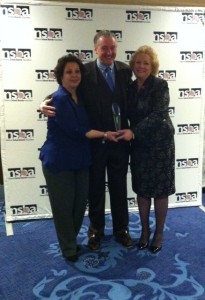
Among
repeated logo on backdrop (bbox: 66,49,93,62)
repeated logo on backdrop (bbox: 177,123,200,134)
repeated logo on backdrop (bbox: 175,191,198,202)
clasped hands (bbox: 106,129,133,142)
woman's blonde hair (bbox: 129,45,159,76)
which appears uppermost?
repeated logo on backdrop (bbox: 66,49,93,62)

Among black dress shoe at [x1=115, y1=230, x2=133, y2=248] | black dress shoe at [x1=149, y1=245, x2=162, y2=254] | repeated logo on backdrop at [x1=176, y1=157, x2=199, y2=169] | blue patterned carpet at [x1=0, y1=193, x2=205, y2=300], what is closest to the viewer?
blue patterned carpet at [x1=0, y1=193, x2=205, y2=300]

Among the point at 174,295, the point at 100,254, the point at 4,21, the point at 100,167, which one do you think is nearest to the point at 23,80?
the point at 4,21

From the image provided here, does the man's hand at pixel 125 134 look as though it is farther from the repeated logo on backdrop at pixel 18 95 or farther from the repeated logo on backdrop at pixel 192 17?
the repeated logo on backdrop at pixel 192 17

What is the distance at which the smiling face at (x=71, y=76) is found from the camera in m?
2.27

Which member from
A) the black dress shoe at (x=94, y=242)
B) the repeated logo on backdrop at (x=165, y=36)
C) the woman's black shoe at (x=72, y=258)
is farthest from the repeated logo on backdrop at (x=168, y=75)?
the woman's black shoe at (x=72, y=258)

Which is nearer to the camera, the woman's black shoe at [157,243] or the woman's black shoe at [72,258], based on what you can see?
the woman's black shoe at [72,258]

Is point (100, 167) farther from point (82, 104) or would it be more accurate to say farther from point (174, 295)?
point (174, 295)

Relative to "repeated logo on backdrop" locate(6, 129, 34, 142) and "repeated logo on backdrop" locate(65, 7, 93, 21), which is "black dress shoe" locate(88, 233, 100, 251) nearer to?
"repeated logo on backdrop" locate(6, 129, 34, 142)

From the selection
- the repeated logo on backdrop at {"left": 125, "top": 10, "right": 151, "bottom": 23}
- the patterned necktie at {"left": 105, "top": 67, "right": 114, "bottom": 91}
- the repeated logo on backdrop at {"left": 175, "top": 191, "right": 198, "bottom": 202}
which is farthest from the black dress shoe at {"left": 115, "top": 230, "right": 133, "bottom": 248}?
the repeated logo on backdrop at {"left": 125, "top": 10, "right": 151, "bottom": 23}

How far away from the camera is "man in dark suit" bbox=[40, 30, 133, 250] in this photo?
244 centimetres

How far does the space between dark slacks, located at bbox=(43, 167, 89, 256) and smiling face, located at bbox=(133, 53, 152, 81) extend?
762mm

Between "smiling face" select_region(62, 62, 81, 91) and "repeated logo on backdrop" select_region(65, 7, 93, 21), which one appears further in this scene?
"repeated logo on backdrop" select_region(65, 7, 93, 21)

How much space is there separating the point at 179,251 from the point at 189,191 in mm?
969

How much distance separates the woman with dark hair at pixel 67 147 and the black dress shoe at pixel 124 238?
19.1 inches
